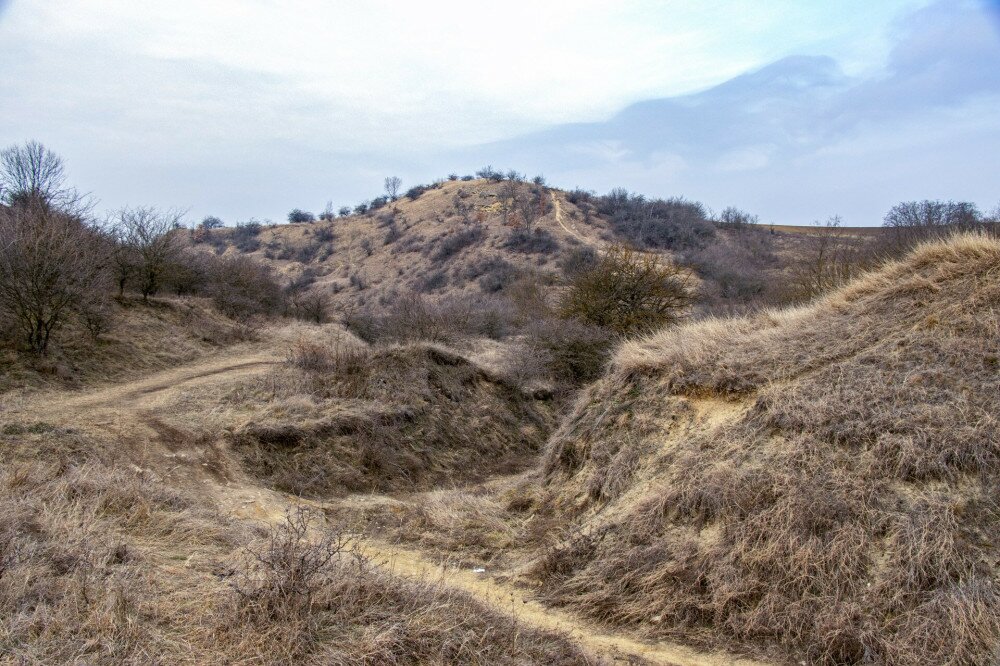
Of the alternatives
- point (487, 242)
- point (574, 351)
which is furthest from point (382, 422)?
point (487, 242)

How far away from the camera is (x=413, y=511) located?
10.2 meters

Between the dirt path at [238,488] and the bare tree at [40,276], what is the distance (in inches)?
86.6

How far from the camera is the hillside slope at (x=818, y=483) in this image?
18.1 ft

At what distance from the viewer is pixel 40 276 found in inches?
563

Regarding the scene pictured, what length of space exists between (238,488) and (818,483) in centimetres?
827

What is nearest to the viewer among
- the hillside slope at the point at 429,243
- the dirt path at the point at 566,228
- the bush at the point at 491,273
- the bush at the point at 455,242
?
the bush at the point at 491,273

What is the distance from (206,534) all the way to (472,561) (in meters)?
3.35

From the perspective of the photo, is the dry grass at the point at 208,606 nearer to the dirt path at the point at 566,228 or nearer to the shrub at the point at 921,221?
the shrub at the point at 921,221

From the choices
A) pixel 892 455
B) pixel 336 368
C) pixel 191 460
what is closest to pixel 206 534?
pixel 191 460

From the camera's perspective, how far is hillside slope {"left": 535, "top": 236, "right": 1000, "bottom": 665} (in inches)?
218

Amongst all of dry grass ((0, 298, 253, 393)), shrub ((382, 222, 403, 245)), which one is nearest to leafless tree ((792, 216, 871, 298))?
dry grass ((0, 298, 253, 393))

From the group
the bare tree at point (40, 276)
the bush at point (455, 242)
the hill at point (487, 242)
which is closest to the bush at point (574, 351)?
the bare tree at point (40, 276)

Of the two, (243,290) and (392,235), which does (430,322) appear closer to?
(243,290)

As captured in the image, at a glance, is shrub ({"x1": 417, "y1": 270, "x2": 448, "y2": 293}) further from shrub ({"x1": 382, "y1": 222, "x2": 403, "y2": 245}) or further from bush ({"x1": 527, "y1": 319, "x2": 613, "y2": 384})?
bush ({"x1": 527, "y1": 319, "x2": 613, "y2": 384})
